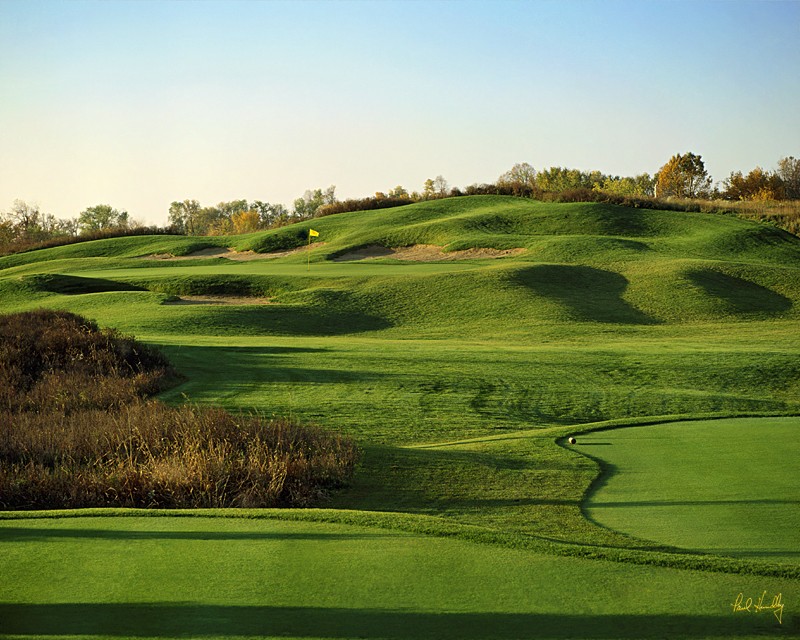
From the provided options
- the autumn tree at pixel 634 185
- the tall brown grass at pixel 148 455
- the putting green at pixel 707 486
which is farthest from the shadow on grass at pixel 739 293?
the autumn tree at pixel 634 185

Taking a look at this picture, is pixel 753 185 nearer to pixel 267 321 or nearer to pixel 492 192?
pixel 492 192

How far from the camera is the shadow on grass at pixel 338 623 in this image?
437cm

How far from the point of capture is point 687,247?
44125 mm

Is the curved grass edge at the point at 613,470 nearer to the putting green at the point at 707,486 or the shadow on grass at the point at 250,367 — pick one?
the putting green at the point at 707,486

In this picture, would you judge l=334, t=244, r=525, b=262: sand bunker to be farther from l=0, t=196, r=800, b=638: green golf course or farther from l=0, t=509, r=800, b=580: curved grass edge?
l=0, t=509, r=800, b=580: curved grass edge

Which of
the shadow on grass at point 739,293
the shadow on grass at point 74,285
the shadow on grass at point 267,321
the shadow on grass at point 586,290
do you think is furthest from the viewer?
the shadow on grass at point 74,285

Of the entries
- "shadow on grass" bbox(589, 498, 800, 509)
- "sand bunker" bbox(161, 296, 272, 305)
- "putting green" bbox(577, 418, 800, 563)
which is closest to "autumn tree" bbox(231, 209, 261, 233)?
"sand bunker" bbox(161, 296, 272, 305)

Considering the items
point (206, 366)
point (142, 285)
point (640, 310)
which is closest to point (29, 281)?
point (142, 285)

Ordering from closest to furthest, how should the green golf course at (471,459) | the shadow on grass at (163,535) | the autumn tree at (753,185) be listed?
the green golf course at (471,459) → the shadow on grass at (163,535) → the autumn tree at (753,185)

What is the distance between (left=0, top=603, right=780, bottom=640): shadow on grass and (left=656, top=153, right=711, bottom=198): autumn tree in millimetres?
98431

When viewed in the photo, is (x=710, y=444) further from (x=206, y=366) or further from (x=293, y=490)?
(x=206, y=366)

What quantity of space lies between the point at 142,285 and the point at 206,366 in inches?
733

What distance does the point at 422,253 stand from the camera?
45.4m

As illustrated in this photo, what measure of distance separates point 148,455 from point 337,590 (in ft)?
18.7
